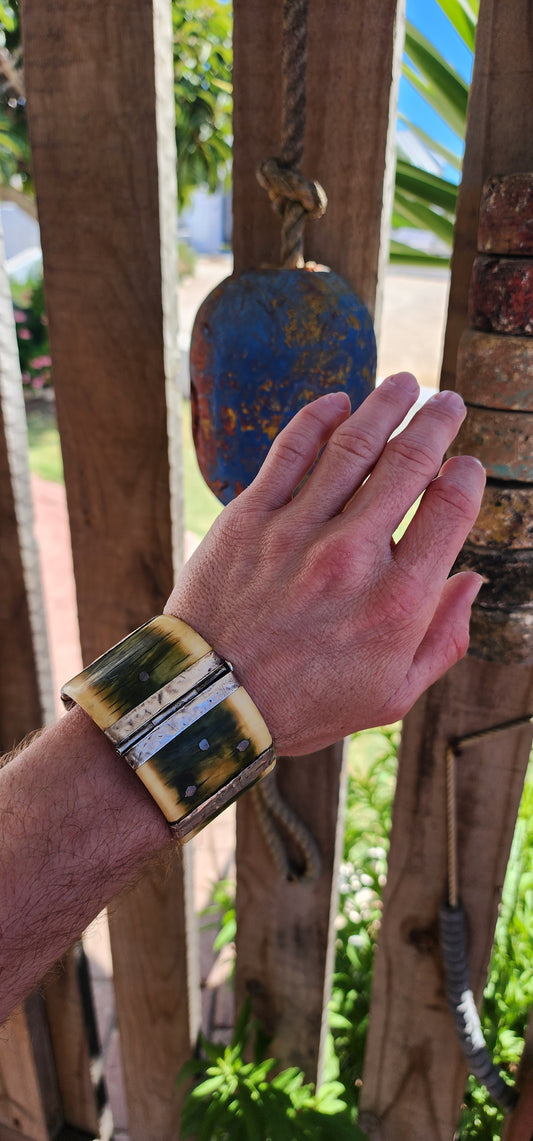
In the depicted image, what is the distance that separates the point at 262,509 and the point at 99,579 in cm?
60

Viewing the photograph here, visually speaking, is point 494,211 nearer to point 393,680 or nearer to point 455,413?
point 455,413

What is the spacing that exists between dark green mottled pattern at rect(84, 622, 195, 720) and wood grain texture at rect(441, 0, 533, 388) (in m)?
0.59

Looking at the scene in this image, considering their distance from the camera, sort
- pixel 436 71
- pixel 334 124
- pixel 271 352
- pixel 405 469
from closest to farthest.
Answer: pixel 405 469 → pixel 271 352 → pixel 334 124 → pixel 436 71

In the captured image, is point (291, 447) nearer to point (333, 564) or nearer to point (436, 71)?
point (333, 564)

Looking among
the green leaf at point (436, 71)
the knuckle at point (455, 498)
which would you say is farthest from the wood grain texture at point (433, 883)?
the green leaf at point (436, 71)

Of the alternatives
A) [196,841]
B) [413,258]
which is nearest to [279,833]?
[413,258]

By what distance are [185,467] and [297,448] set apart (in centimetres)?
538

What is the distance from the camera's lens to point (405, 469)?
632mm

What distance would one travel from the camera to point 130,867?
0.67 metres

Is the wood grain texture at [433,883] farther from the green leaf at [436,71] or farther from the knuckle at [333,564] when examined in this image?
the green leaf at [436,71]

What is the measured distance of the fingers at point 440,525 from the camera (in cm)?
64

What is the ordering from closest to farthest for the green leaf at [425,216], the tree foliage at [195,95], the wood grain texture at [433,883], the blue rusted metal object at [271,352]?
the blue rusted metal object at [271,352]
the wood grain texture at [433,883]
the green leaf at [425,216]
the tree foliage at [195,95]

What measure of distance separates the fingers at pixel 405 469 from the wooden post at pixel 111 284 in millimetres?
483

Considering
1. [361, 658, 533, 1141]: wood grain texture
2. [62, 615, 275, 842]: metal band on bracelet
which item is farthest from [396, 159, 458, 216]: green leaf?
[62, 615, 275, 842]: metal band on bracelet
